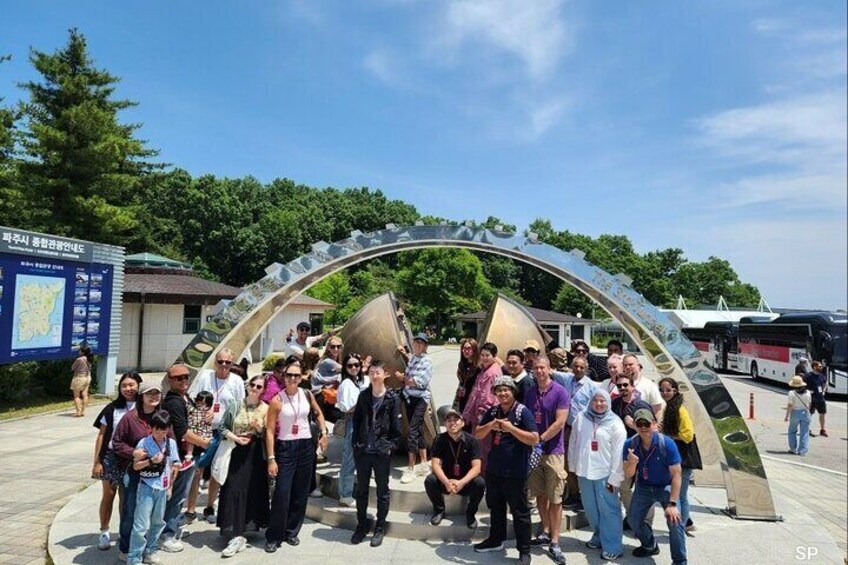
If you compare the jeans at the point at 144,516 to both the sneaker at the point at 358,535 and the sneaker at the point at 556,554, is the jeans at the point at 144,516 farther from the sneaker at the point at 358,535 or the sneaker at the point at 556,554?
the sneaker at the point at 556,554

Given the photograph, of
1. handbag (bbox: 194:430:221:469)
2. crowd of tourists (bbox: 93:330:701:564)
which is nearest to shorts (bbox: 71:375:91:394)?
crowd of tourists (bbox: 93:330:701:564)

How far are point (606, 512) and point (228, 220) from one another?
5251cm

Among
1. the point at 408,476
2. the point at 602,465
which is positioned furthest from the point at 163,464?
the point at 602,465

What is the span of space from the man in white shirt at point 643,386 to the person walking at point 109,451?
551 centimetres

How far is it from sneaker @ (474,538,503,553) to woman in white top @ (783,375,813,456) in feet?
29.0

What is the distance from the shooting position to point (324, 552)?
573 cm

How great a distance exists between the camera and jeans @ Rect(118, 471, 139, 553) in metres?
5.16

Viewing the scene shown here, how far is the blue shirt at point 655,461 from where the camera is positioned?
5461 mm

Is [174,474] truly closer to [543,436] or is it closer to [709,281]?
[543,436]

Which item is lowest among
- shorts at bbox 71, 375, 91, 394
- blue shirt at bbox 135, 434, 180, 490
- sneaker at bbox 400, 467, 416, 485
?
sneaker at bbox 400, 467, 416, 485

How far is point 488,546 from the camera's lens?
5777 millimetres

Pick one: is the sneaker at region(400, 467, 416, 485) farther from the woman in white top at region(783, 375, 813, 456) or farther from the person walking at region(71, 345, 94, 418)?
the person walking at region(71, 345, 94, 418)

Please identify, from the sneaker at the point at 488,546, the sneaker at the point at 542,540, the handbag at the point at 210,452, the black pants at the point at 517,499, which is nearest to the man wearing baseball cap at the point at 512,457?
the black pants at the point at 517,499

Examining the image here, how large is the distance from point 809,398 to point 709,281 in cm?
7257
